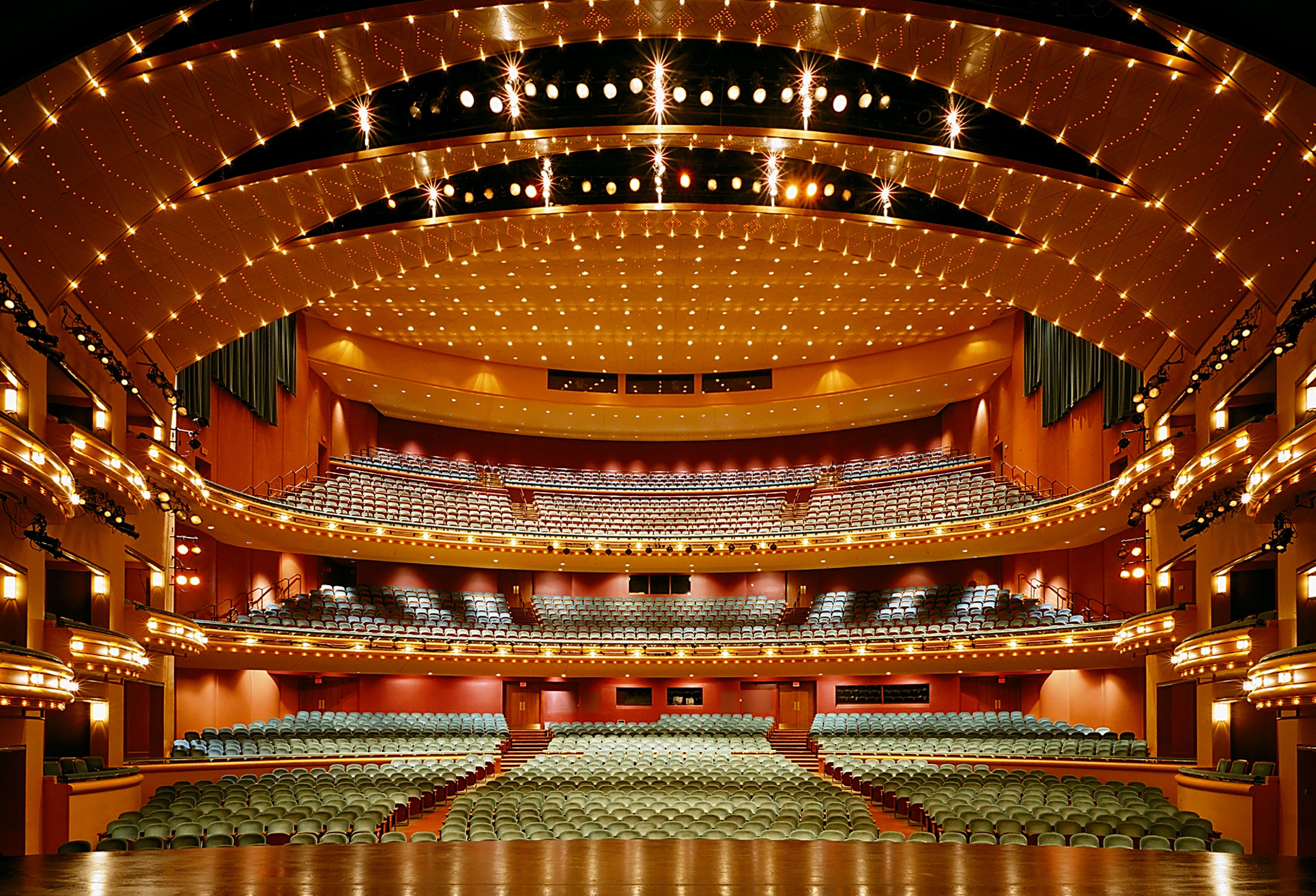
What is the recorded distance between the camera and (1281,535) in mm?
11875

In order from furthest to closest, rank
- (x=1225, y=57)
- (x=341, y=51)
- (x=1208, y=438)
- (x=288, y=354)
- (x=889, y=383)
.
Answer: (x=889, y=383), (x=288, y=354), (x=1208, y=438), (x=341, y=51), (x=1225, y=57)

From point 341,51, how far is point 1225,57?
9407 millimetres

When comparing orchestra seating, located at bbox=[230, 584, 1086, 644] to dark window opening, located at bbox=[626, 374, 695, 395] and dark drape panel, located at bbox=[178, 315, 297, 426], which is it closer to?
dark drape panel, located at bbox=[178, 315, 297, 426]

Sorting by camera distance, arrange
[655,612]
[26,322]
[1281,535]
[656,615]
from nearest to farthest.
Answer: [26,322], [1281,535], [656,615], [655,612]

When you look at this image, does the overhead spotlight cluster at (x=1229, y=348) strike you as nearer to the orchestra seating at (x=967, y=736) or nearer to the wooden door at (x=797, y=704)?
the orchestra seating at (x=967, y=736)

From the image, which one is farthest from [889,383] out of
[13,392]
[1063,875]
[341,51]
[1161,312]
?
[1063,875]

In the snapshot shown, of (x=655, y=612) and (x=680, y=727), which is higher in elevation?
(x=655, y=612)

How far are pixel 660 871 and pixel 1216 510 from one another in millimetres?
10637

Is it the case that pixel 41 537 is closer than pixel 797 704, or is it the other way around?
pixel 41 537

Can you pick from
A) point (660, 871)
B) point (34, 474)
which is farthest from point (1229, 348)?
point (34, 474)

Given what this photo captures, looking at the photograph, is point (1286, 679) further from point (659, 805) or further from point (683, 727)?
point (683, 727)

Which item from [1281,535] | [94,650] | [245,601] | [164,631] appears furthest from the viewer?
[245,601]

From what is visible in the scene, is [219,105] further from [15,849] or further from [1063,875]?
[1063,875]

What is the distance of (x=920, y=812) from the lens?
46.2 ft
